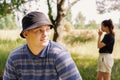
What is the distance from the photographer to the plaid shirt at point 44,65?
2.70 metres

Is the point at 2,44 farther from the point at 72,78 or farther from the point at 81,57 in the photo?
the point at 72,78

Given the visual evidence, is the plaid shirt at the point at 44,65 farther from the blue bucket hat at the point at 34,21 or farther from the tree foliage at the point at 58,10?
the tree foliage at the point at 58,10

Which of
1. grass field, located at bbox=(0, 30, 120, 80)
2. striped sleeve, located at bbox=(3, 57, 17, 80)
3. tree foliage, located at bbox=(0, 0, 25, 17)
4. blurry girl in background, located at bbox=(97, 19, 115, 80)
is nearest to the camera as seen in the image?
striped sleeve, located at bbox=(3, 57, 17, 80)

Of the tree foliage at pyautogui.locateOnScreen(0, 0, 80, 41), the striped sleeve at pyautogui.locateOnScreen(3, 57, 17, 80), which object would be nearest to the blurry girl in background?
the tree foliage at pyautogui.locateOnScreen(0, 0, 80, 41)

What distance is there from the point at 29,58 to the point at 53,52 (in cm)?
22

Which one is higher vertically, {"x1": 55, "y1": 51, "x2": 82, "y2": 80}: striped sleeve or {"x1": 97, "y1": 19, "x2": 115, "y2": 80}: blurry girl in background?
{"x1": 55, "y1": 51, "x2": 82, "y2": 80}: striped sleeve

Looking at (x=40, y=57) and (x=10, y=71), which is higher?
(x=40, y=57)

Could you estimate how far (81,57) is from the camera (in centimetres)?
1302

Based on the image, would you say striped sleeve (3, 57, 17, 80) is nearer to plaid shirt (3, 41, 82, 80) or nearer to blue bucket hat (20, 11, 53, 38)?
plaid shirt (3, 41, 82, 80)

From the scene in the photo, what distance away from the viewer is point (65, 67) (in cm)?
270

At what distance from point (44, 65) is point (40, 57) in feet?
0.23

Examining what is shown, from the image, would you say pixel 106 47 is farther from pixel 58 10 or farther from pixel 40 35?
pixel 40 35

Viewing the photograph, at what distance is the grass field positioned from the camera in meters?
10.5

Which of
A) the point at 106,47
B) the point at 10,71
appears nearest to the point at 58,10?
the point at 106,47
